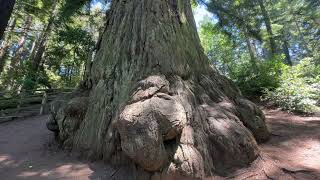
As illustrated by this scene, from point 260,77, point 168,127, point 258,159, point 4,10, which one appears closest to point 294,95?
point 260,77

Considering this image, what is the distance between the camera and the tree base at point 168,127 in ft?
15.3

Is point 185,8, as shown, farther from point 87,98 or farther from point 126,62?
point 87,98

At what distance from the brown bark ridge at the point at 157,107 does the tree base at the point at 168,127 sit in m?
0.02

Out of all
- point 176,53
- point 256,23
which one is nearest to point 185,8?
point 176,53

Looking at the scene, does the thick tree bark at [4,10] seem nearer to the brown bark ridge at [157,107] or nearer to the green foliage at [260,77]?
the brown bark ridge at [157,107]

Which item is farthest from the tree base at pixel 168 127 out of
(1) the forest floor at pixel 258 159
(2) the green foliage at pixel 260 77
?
(2) the green foliage at pixel 260 77

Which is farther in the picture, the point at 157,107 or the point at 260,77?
the point at 260,77

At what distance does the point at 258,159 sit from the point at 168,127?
5.66ft

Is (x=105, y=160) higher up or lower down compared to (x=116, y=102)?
lower down

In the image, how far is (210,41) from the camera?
76.1ft

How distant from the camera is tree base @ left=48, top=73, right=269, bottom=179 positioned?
15.3ft

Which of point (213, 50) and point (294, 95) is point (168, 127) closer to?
point (294, 95)

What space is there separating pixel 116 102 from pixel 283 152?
3415 mm

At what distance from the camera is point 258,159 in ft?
17.1
